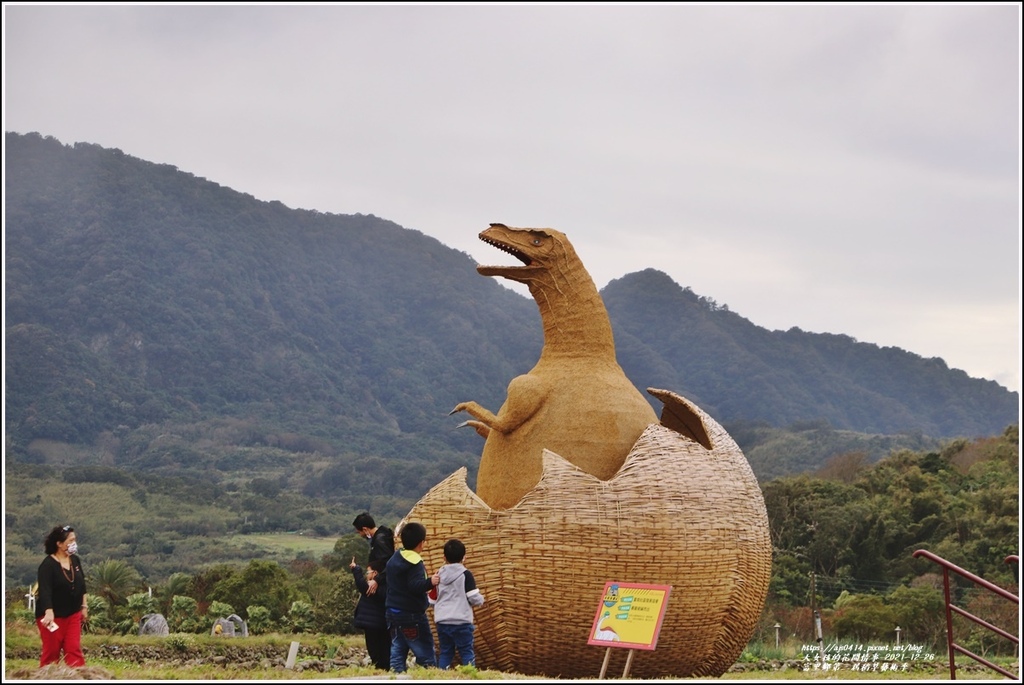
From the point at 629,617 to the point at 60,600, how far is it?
4.18 meters

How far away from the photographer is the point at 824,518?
3203cm

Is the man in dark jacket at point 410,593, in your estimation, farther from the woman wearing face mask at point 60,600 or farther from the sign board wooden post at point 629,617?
the woman wearing face mask at point 60,600

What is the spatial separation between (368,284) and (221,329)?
56.5 ft

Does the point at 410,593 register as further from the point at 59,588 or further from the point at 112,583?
the point at 112,583

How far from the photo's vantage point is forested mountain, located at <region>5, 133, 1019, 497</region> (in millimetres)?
75000

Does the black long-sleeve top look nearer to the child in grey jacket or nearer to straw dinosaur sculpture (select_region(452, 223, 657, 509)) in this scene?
the child in grey jacket

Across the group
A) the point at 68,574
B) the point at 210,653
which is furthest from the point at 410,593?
the point at 210,653

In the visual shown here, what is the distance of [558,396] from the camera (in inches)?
437

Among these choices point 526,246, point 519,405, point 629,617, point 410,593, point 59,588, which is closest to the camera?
point 410,593

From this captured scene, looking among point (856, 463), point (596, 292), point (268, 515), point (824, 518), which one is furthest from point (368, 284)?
point (596, 292)

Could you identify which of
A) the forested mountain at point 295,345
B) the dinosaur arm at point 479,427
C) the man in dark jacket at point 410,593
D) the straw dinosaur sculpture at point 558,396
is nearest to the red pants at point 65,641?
the man in dark jacket at point 410,593

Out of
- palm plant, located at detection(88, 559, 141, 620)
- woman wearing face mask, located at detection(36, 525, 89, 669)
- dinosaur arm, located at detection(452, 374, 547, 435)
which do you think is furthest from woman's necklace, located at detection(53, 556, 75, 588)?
palm plant, located at detection(88, 559, 141, 620)

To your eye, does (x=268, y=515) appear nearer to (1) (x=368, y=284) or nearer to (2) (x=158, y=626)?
(2) (x=158, y=626)

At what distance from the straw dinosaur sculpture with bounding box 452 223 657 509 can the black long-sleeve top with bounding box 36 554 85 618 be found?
3543 millimetres
